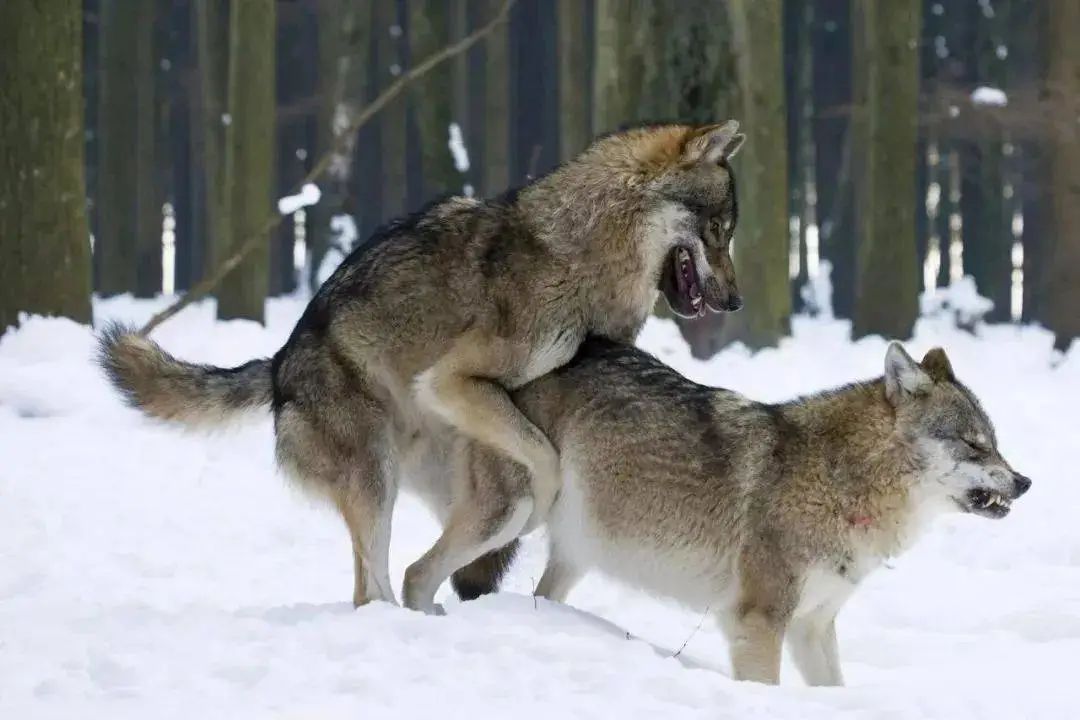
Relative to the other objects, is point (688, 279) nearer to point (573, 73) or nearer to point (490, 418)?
point (490, 418)

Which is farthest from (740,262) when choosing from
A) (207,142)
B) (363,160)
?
(363,160)

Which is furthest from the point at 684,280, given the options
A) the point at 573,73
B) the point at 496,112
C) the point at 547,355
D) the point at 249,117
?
the point at 496,112

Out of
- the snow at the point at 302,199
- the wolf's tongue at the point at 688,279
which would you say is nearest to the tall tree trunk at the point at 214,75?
the snow at the point at 302,199

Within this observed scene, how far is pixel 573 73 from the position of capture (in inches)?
807

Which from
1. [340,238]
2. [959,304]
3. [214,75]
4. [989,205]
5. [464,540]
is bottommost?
[959,304]

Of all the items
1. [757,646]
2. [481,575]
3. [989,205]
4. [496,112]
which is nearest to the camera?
[757,646]

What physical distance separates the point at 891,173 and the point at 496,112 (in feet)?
29.7

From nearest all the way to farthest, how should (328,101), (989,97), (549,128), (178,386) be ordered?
(178,386) < (989,97) < (328,101) < (549,128)

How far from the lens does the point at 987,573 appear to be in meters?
8.00

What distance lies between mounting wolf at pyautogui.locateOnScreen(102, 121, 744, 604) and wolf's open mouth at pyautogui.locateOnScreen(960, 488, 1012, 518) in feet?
4.35

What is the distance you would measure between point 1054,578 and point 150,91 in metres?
20.3

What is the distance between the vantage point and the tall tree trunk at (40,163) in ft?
33.4

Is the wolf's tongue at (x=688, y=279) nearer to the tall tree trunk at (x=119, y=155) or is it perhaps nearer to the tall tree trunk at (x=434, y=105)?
the tall tree trunk at (x=434, y=105)

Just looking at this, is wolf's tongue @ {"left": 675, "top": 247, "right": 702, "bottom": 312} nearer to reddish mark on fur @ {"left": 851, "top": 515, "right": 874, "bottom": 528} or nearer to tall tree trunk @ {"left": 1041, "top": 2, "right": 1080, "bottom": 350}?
reddish mark on fur @ {"left": 851, "top": 515, "right": 874, "bottom": 528}
